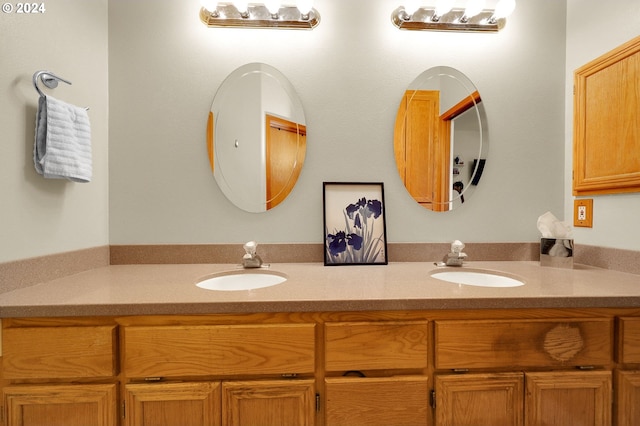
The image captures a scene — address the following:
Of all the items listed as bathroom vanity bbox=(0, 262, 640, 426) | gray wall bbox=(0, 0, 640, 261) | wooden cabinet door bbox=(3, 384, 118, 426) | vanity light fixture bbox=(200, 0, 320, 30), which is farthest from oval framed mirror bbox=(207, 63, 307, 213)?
wooden cabinet door bbox=(3, 384, 118, 426)

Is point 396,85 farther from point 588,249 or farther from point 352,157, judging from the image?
point 588,249

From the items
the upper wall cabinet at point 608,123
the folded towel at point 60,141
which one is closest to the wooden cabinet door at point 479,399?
the upper wall cabinet at point 608,123

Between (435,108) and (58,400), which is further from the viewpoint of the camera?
(435,108)

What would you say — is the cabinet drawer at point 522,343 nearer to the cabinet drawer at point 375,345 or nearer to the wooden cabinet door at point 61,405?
the cabinet drawer at point 375,345

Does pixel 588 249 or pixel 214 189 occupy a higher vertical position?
pixel 214 189

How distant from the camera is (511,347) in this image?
0.90 m

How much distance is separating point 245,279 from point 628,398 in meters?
1.37

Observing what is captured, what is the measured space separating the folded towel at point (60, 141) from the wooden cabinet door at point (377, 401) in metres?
1.13

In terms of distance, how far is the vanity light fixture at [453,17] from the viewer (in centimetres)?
137

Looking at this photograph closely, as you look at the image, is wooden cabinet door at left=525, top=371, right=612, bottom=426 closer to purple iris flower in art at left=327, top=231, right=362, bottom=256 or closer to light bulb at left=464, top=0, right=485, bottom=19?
purple iris flower in art at left=327, top=231, right=362, bottom=256

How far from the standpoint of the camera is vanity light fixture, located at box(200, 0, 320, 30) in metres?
1.32

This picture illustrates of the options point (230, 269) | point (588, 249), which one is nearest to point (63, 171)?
point (230, 269)

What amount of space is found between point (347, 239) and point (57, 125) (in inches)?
46.3

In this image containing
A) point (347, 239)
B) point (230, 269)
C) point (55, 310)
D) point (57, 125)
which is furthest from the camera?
point (347, 239)
